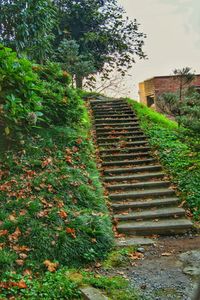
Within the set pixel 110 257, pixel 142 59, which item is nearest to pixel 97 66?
pixel 142 59

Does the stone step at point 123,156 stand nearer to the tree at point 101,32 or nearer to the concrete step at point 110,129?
the concrete step at point 110,129

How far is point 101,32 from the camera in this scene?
1739cm

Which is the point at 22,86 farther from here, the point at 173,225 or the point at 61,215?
the point at 173,225

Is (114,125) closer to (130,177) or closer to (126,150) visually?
(126,150)

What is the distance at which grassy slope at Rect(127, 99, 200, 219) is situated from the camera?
736cm

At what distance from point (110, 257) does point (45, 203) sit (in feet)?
4.27

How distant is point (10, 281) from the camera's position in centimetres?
386

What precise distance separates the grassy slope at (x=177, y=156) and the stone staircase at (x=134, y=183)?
222 millimetres

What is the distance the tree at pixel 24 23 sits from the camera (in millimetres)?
10781

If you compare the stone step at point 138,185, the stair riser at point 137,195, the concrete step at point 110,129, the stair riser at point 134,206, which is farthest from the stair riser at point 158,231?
the concrete step at point 110,129

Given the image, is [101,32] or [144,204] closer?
[144,204]

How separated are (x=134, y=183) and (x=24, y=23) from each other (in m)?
6.16

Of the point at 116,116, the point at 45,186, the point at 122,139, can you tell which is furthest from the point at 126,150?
the point at 45,186

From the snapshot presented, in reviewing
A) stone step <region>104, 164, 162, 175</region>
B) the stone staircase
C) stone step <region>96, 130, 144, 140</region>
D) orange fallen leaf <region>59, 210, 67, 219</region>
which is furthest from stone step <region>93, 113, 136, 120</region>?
orange fallen leaf <region>59, 210, 67, 219</region>
